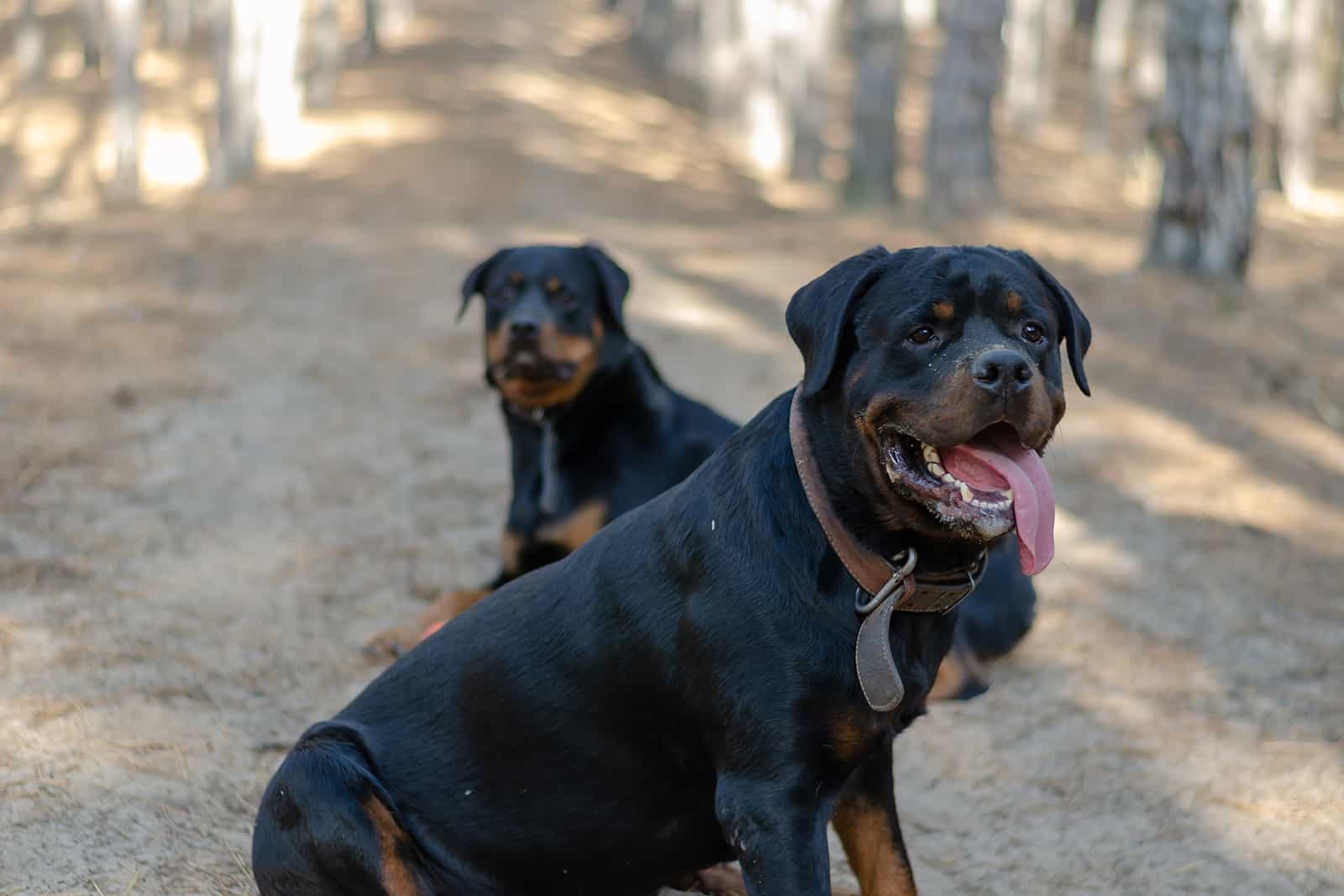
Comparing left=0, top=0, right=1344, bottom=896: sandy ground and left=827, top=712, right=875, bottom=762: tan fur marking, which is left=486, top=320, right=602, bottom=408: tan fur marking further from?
left=827, top=712, right=875, bottom=762: tan fur marking

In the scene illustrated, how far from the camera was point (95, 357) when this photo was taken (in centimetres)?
1026

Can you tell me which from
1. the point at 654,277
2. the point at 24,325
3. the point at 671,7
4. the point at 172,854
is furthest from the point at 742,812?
the point at 671,7

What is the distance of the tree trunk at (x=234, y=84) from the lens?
17.6 metres

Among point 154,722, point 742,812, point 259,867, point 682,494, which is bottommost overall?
point 154,722

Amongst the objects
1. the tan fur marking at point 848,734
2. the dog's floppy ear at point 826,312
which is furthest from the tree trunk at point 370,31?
the tan fur marking at point 848,734

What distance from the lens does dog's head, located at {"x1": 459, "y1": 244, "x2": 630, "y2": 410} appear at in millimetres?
5969

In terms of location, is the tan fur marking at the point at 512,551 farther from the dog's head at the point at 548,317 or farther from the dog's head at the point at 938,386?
the dog's head at the point at 938,386

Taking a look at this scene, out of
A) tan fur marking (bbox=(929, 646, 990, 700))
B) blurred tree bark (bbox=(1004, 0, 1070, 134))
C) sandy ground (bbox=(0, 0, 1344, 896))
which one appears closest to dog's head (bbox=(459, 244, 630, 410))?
sandy ground (bbox=(0, 0, 1344, 896))

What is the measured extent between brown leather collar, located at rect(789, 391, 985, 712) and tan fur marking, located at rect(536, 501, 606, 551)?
8.36 feet

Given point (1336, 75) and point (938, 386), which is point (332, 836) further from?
point (1336, 75)

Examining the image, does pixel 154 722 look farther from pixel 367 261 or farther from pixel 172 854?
pixel 367 261

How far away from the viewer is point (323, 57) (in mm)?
26125

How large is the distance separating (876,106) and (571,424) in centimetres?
1139

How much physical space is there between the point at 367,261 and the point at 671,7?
2428 cm
